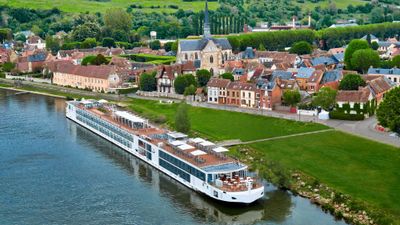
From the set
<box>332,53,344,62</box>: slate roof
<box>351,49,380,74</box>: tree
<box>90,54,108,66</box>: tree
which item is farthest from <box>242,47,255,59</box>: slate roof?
<box>90,54,108,66</box>: tree

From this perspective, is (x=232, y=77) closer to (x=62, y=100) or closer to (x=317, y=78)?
(x=317, y=78)

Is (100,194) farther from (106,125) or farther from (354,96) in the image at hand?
(354,96)

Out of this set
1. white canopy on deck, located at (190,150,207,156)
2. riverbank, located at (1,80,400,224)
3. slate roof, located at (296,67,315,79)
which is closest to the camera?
riverbank, located at (1,80,400,224)

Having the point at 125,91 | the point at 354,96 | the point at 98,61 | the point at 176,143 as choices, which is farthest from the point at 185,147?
the point at 98,61

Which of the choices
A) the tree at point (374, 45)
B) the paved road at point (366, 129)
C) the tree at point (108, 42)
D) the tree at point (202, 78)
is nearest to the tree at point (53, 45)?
the tree at point (108, 42)

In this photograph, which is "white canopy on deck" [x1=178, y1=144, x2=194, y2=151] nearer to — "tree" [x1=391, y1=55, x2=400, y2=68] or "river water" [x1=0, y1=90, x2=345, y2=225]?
"river water" [x1=0, y1=90, x2=345, y2=225]

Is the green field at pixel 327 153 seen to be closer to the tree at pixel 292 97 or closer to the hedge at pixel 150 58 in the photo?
the tree at pixel 292 97

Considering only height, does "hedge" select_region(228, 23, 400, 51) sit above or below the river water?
above
